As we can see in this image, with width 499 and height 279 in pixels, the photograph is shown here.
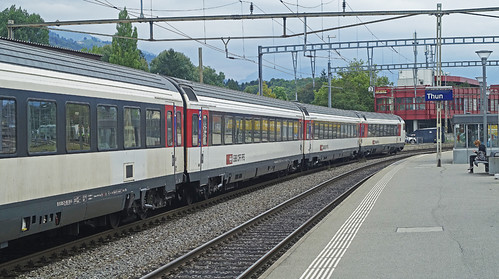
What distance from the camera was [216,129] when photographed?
18.9 metres

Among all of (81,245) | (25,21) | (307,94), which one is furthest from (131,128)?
(307,94)

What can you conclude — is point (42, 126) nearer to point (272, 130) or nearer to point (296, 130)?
point (272, 130)

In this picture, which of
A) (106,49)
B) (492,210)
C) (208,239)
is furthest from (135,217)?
(106,49)

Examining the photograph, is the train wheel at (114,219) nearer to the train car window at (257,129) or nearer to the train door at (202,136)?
the train door at (202,136)

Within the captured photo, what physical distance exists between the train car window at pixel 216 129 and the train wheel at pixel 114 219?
532 centimetres

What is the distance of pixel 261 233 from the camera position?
13836mm

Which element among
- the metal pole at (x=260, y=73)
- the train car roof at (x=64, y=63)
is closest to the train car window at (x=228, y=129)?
the train car roof at (x=64, y=63)

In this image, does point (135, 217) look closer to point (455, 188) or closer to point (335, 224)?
point (335, 224)

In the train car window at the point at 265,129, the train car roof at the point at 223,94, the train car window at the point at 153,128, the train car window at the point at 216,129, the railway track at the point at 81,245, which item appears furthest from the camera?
the train car window at the point at 265,129

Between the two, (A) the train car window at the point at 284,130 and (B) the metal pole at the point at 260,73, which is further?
(B) the metal pole at the point at 260,73

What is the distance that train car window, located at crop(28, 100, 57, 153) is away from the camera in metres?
9.70

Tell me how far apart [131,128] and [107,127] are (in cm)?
111

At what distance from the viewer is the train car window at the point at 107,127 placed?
11953 millimetres

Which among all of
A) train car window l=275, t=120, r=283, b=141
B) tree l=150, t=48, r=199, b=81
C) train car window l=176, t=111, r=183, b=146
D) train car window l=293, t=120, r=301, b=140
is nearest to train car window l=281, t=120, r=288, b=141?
train car window l=275, t=120, r=283, b=141
